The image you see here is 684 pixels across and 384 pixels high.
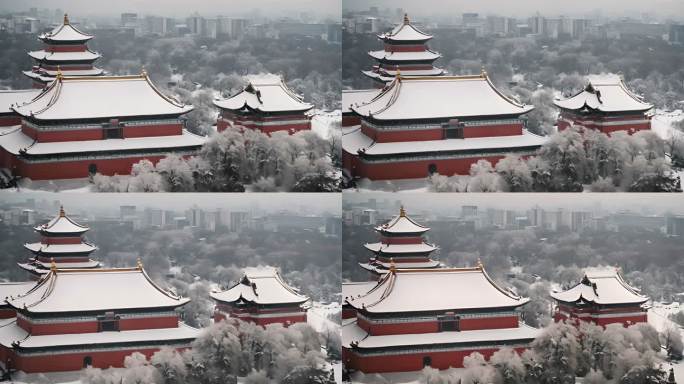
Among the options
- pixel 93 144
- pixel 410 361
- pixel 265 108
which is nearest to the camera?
pixel 93 144

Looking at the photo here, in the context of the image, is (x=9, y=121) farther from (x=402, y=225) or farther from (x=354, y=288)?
(x=402, y=225)

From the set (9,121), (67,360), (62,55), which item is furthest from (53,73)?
(67,360)

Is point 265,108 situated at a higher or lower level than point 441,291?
higher

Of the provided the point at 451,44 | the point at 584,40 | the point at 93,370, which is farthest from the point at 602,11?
the point at 93,370

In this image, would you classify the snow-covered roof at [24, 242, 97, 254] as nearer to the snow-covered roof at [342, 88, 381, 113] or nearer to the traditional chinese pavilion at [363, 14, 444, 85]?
the snow-covered roof at [342, 88, 381, 113]

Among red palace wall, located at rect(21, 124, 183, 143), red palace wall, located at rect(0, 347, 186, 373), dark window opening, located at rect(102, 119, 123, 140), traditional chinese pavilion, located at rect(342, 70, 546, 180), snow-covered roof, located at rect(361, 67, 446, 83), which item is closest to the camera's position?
red palace wall, located at rect(0, 347, 186, 373)

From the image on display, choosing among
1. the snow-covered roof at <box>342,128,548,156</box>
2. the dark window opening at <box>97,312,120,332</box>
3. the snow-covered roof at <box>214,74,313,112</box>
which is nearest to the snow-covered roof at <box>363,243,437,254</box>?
the snow-covered roof at <box>342,128,548,156</box>

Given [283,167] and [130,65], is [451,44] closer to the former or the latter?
[283,167]

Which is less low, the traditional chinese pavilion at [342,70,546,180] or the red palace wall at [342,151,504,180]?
the traditional chinese pavilion at [342,70,546,180]
